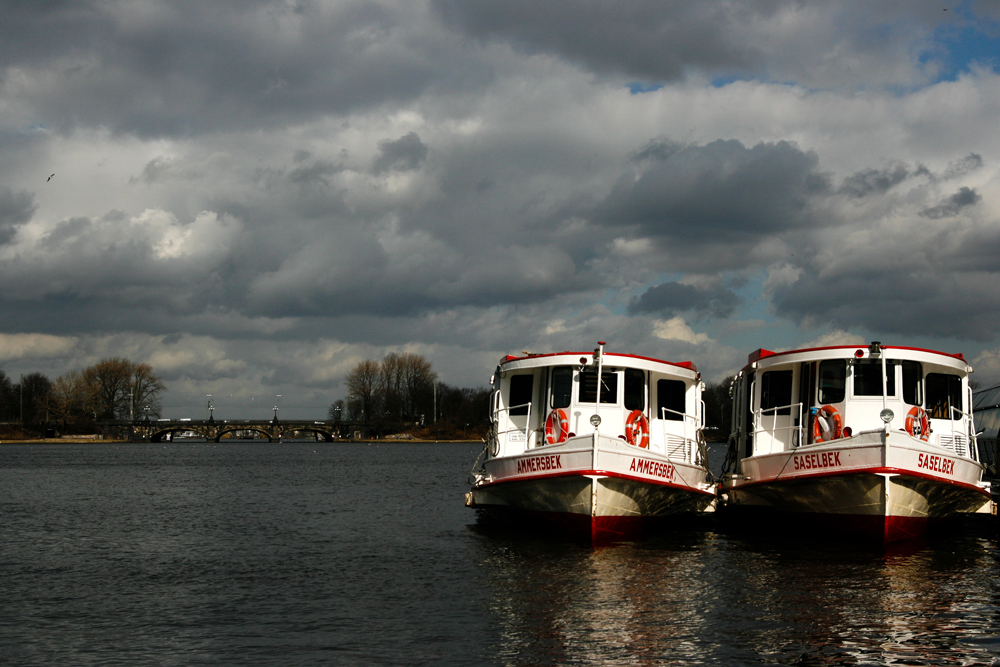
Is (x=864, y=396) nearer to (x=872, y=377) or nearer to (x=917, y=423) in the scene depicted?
(x=872, y=377)

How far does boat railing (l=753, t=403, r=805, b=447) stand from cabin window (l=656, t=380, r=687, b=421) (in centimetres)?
217

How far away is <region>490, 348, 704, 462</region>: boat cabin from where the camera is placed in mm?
25766

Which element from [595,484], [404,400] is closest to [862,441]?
[595,484]

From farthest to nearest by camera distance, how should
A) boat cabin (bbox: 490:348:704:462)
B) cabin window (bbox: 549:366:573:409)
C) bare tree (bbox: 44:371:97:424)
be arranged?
bare tree (bbox: 44:371:97:424) < cabin window (bbox: 549:366:573:409) < boat cabin (bbox: 490:348:704:462)

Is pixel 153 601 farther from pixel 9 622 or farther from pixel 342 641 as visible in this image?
pixel 342 641

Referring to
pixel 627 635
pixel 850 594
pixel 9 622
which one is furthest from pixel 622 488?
pixel 9 622

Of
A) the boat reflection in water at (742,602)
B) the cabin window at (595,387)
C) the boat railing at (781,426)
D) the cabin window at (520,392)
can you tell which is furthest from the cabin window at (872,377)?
the cabin window at (520,392)

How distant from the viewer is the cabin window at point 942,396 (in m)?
25.5

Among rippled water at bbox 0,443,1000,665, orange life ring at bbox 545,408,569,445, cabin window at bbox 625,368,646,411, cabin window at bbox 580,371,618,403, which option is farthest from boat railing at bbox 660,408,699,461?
orange life ring at bbox 545,408,569,445

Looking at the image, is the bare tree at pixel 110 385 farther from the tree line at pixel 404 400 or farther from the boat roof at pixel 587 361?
the boat roof at pixel 587 361

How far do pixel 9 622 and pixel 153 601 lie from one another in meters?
2.63

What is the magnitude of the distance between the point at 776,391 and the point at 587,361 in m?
5.92

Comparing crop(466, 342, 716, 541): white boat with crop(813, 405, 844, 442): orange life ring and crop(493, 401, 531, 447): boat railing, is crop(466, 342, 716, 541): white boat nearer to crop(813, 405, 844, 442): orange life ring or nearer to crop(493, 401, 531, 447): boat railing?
crop(493, 401, 531, 447): boat railing

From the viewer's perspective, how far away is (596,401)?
2581cm
